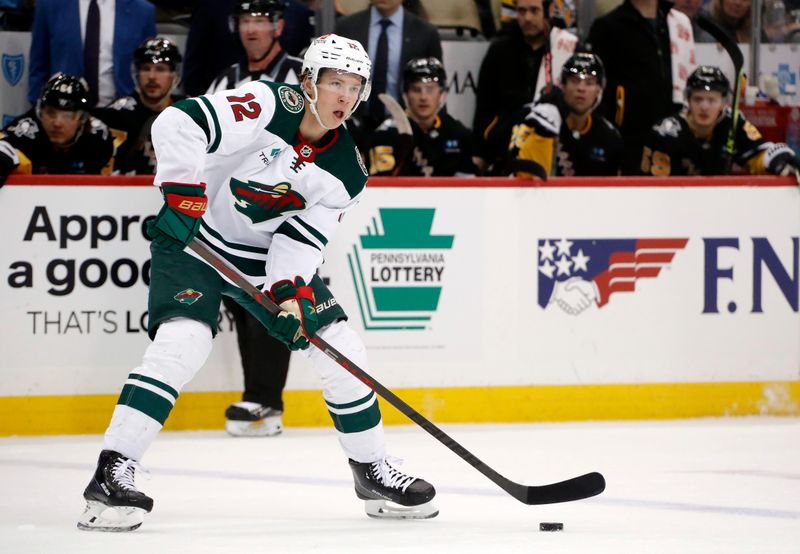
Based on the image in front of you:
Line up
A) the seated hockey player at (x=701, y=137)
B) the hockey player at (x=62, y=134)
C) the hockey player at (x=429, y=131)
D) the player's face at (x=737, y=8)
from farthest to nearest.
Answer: the player's face at (x=737, y=8) < the seated hockey player at (x=701, y=137) < the hockey player at (x=429, y=131) < the hockey player at (x=62, y=134)

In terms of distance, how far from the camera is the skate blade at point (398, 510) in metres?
3.56

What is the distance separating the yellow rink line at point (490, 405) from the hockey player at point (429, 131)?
0.88 m

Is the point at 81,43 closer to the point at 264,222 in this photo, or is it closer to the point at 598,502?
the point at 264,222

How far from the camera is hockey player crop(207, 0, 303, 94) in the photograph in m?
5.14

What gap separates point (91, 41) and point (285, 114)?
6.83 feet

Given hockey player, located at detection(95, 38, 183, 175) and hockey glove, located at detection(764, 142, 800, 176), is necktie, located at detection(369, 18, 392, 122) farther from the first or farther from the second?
hockey glove, located at detection(764, 142, 800, 176)

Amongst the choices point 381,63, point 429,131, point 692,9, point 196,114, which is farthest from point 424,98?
point 196,114

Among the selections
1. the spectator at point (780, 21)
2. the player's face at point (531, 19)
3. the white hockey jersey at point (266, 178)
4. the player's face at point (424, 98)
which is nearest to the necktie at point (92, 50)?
the player's face at point (424, 98)

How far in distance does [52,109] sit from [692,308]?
2418mm

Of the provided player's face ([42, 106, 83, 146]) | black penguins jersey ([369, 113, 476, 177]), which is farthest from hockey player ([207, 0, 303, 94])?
player's face ([42, 106, 83, 146])

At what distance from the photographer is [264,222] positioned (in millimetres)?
3584

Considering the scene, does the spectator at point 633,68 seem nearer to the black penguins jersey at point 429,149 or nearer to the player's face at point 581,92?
the player's face at point 581,92

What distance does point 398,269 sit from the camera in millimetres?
4961

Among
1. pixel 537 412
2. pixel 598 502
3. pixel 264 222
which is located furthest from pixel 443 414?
pixel 264 222
